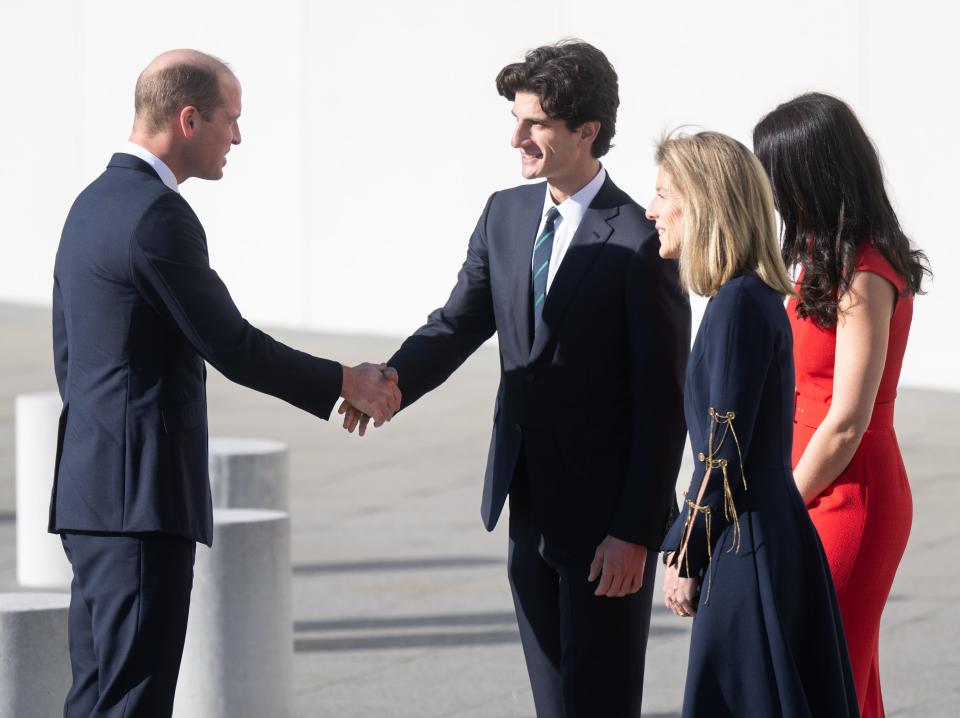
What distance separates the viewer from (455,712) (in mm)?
5809

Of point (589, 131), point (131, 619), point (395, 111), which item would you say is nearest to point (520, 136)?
point (589, 131)

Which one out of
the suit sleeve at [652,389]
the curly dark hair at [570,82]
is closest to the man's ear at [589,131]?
the curly dark hair at [570,82]

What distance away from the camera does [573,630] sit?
13.5 ft

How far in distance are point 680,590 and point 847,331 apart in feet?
2.48

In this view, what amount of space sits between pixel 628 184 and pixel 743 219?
37.4ft

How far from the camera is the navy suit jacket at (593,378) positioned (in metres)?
3.99

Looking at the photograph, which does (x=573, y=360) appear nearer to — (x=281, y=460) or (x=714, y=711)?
(x=714, y=711)

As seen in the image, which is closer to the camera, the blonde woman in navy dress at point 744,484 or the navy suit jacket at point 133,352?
the blonde woman in navy dress at point 744,484

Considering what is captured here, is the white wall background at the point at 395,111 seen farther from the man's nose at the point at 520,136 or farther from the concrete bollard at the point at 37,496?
the man's nose at the point at 520,136

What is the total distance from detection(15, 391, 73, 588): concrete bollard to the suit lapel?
410 centimetres

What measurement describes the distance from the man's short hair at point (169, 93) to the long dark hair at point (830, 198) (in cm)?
146

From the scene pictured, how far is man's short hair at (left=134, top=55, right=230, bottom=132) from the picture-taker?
14.1 feet

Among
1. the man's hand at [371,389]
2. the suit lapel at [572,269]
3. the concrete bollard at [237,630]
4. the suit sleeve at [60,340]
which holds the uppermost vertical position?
the suit lapel at [572,269]

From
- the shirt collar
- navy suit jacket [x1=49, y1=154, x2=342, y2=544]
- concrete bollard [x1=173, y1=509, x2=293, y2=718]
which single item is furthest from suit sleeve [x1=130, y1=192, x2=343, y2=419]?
concrete bollard [x1=173, y1=509, x2=293, y2=718]
